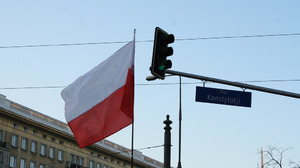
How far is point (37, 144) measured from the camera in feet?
282

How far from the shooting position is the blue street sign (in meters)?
17.8

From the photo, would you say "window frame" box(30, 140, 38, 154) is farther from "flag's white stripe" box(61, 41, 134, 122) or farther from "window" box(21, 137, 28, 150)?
"flag's white stripe" box(61, 41, 134, 122)

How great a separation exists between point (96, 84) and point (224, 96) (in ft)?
12.1

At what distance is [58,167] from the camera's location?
293ft

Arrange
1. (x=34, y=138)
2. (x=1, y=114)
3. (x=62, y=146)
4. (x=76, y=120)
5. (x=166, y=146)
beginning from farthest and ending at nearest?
(x=62, y=146) → (x=34, y=138) → (x=1, y=114) → (x=166, y=146) → (x=76, y=120)

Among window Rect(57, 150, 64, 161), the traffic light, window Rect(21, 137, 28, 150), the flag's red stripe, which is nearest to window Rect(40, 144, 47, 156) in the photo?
window Rect(57, 150, 64, 161)

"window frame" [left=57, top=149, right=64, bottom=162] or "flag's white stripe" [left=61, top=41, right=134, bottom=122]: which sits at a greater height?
"window frame" [left=57, top=149, right=64, bottom=162]

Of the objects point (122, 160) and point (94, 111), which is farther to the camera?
point (122, 160)

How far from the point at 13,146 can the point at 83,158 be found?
54.8ft

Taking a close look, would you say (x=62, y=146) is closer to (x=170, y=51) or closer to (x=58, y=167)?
(x=58, y=167)

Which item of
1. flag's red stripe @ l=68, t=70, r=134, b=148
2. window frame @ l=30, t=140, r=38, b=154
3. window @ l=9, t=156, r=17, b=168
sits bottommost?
flag's red stripe @ l=68, t=70, r=134, b=148

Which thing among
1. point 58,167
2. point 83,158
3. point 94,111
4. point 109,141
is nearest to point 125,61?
point 94,111

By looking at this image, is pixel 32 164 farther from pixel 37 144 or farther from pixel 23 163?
pixel 37 144

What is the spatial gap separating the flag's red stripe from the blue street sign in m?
2.08
